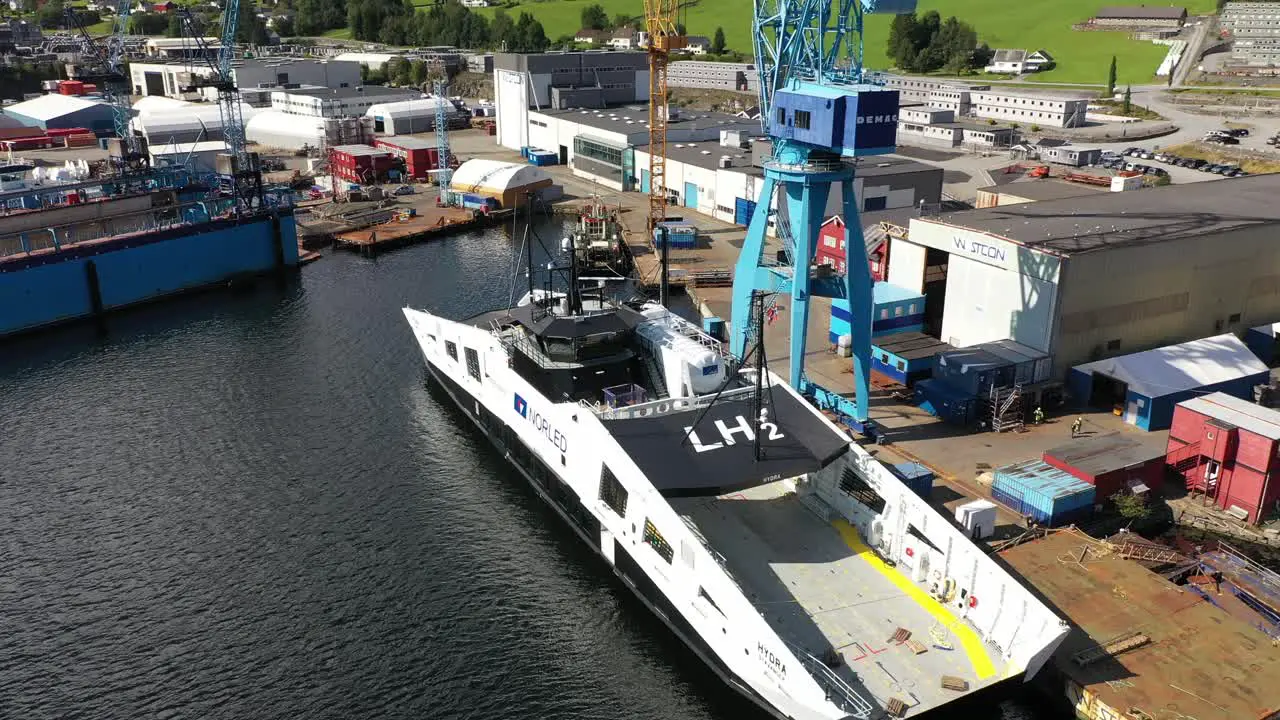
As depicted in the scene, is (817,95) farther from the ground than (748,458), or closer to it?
farther from the ground

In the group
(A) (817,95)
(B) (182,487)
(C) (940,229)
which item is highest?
(A) (817,95)

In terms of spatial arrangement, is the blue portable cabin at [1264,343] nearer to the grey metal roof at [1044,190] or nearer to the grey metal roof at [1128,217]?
the grey metal roof at [1128,217]

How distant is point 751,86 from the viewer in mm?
166875

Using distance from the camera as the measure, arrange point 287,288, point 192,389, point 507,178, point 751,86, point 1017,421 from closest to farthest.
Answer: point 1017,421 → point 192,389 → point 287,288 → point 507,178 → point 751,86

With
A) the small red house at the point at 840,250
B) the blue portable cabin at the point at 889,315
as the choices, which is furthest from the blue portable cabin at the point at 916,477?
the small red house at the point at 840,250

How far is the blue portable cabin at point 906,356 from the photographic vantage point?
1804 inches

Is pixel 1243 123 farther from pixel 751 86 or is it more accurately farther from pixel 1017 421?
pixel 1017 421

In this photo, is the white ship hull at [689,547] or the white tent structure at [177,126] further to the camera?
the white tent structure at [177,126]

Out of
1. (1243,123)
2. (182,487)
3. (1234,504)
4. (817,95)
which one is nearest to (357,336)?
(182,487)

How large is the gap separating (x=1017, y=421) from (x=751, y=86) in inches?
5285

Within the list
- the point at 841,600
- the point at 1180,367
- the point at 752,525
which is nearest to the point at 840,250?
the point at 1180,367

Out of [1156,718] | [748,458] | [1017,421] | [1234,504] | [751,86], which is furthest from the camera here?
[751,86]

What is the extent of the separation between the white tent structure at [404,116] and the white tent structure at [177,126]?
1992cm

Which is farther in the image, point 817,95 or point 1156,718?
point 817,95
